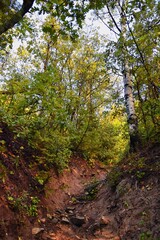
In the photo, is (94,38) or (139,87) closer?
(139,87)

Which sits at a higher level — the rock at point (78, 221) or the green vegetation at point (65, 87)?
the green vegetation at point (65, 87)

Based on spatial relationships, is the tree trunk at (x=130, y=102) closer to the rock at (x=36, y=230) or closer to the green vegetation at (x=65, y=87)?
the green vegetation at (x=65, y=87)


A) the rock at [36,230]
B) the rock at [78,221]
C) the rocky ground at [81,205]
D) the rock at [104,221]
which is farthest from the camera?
the rock at [78,221]

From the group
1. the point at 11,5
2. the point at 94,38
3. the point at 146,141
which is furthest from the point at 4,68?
the point at 11,5

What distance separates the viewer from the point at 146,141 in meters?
7.53

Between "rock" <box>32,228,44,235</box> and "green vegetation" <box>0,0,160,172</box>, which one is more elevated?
"green vegetation" <box>0,0,160,172</box>

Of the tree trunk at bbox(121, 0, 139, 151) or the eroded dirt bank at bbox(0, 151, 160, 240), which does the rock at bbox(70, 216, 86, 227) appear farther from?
the tree trunk at bbox(121, 0, 139, 151)

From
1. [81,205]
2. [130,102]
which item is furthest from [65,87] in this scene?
[81,205]

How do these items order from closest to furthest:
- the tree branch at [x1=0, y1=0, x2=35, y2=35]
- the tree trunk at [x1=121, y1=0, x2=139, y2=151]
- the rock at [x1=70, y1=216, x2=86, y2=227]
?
the tree branch at [x1=0, y1=0, x2=35, y2=35] → the rock at [x1=70, y1=216, x2=86, y2=227] → the tree trunk at [x1=121, y1=0, x2=139, y2=151]

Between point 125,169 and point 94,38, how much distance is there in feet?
38.2

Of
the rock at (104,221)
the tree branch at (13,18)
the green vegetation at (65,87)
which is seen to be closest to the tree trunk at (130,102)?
the green vegetation at (65,87)

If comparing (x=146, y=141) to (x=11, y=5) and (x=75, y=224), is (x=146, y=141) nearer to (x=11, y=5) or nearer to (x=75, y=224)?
(x=75, y=224)

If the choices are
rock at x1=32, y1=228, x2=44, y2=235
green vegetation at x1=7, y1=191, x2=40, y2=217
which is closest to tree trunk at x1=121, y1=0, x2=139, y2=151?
green vegetation at x1=7, y1=191, x2=40, y2=217

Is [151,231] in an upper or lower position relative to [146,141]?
lower
